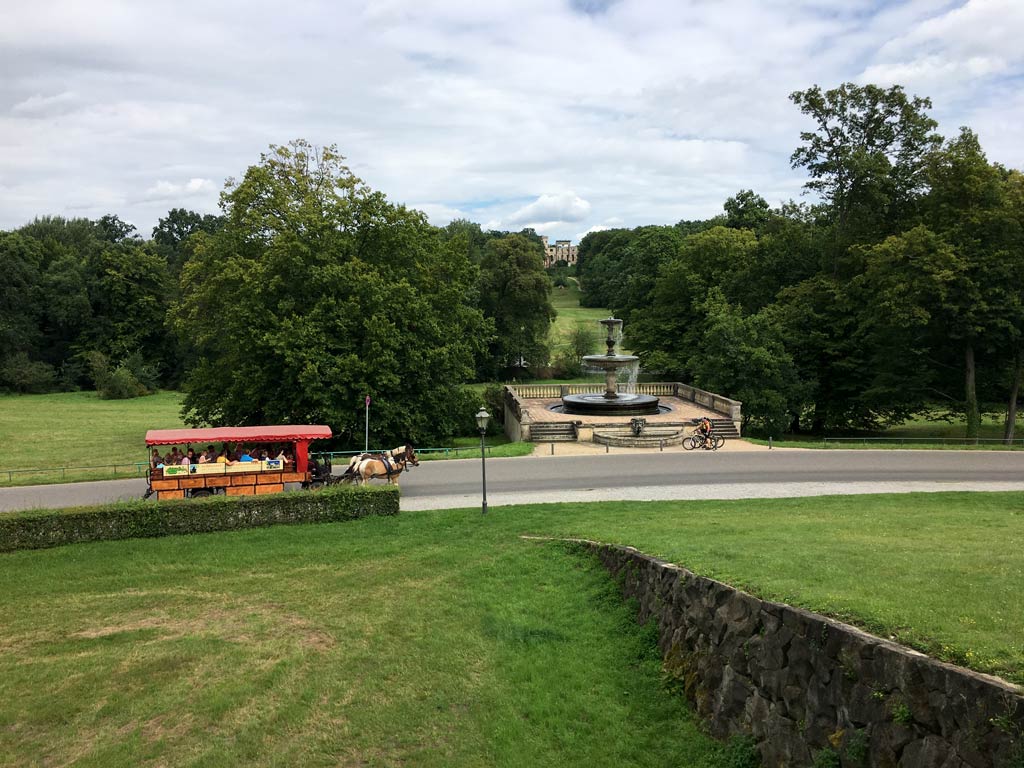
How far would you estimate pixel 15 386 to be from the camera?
230 feet

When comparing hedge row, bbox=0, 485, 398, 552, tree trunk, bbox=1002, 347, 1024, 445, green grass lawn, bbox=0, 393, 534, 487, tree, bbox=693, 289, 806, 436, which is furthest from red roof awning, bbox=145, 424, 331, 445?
tree trunk, bbox=1002, 347, 1024, 445

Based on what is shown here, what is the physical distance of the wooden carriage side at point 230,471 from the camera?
66.3 ft

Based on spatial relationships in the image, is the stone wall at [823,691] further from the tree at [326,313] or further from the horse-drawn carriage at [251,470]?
the tree at [326,313]

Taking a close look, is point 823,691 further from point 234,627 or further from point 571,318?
point 571,318

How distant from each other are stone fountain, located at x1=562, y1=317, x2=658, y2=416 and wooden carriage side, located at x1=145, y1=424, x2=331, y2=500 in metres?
18.3

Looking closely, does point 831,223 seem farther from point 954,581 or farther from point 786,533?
point 954,581

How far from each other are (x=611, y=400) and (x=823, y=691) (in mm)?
30569

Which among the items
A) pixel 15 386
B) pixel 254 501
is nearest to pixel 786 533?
pixel 254 501

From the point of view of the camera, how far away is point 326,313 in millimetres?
32906

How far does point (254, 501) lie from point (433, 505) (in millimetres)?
5201

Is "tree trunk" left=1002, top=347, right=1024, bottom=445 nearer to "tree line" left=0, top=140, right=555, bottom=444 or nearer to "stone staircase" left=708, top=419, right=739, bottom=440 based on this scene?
"stone staircase" left=708, top=419, right=739, bottom=440

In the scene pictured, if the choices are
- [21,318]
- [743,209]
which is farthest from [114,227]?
[743,209]

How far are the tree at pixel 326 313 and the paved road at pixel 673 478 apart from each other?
7.66m

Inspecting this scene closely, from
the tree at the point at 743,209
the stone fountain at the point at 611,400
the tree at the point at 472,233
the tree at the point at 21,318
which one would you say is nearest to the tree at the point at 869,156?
the stone fountain at the point at 611,400
